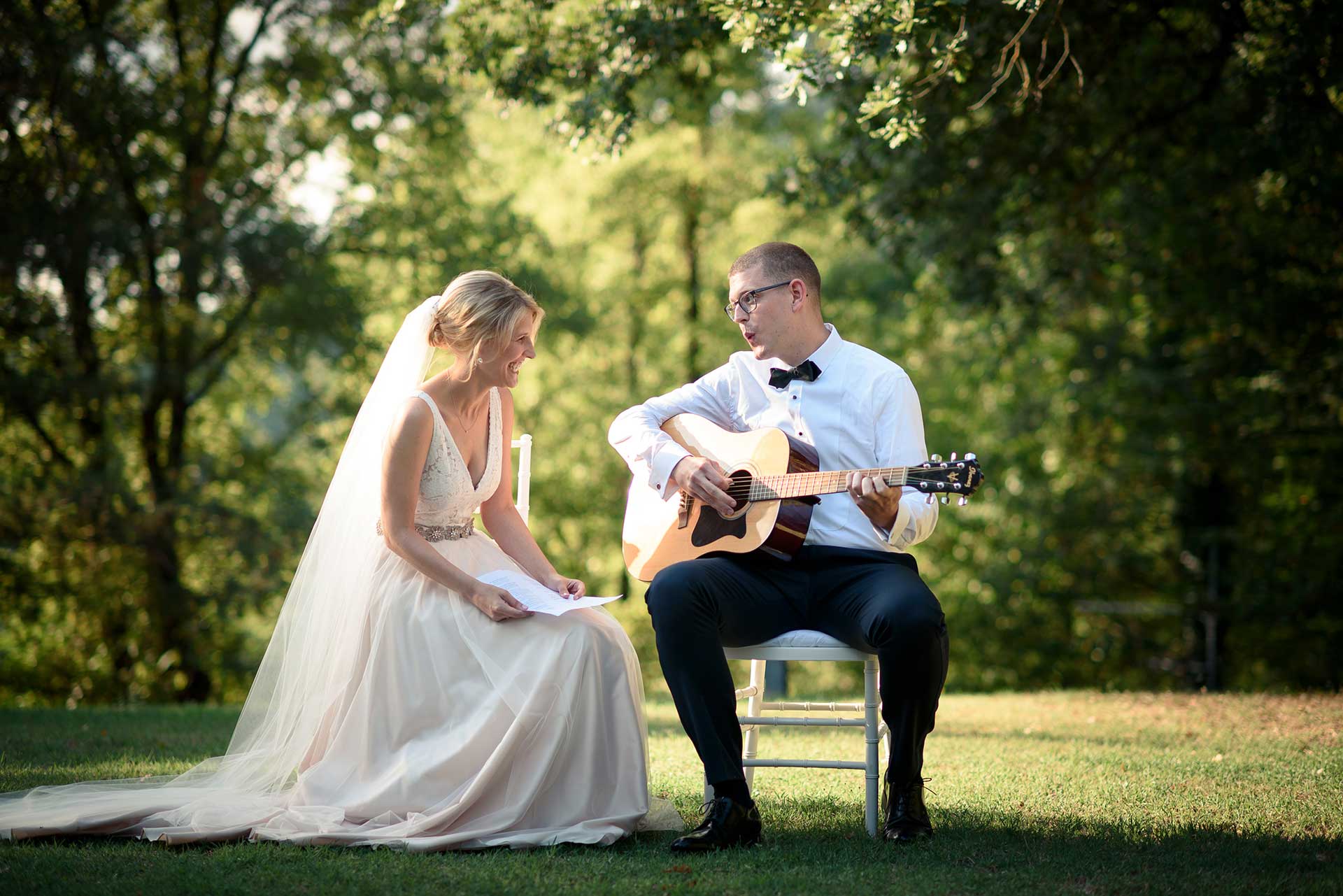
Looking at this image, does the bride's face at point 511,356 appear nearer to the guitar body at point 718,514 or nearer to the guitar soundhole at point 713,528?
the guitar body at point 718,514

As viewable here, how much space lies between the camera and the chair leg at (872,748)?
3432 mm

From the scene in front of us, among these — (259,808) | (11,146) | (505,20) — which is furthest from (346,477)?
(11,146)

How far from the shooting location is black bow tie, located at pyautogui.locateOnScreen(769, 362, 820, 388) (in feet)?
13.1

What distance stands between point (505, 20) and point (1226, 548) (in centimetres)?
931

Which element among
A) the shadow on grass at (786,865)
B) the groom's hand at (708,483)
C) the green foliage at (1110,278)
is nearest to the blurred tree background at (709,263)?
the green foliage at (1110,278)

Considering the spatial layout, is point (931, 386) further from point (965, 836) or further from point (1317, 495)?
point (965, 836)

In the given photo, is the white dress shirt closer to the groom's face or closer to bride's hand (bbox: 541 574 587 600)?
the groom's face

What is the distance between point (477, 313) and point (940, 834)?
221 centimetres

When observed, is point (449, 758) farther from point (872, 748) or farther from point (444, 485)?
point (872, 748)

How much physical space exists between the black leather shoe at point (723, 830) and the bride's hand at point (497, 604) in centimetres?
82

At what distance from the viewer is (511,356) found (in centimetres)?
384

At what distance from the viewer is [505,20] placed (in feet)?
23.5

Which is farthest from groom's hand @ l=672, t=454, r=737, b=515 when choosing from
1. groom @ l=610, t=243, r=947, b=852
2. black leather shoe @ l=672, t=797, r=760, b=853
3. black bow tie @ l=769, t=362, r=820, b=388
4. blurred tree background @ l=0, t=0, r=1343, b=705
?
blurred tree background @ l=0, t=0, r=1343, b=705

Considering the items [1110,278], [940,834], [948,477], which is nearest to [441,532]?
[948,477]
